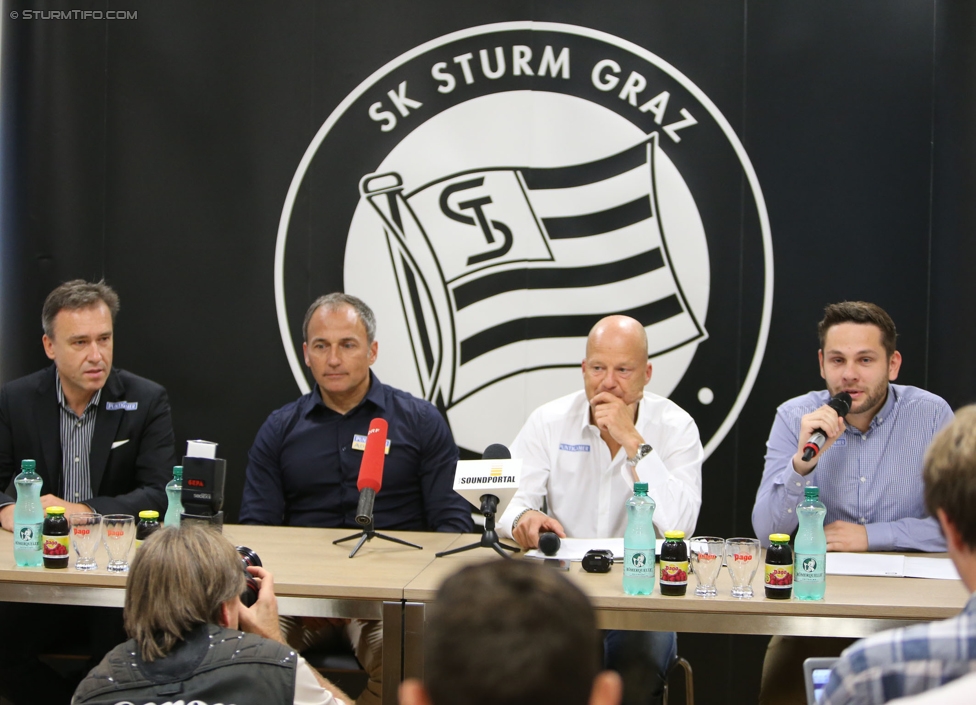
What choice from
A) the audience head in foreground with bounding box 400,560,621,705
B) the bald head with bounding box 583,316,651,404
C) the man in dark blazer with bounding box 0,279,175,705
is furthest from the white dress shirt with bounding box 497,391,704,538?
the audience head in foreground with bounding box 400,560,621,705

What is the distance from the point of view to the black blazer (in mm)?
3598

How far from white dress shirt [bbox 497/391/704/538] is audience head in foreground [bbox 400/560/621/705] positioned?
2.21 meters

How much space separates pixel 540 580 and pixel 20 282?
390cm

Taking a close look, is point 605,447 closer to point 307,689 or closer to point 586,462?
point 586,462

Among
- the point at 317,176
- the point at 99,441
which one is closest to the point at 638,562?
the point at 99,441

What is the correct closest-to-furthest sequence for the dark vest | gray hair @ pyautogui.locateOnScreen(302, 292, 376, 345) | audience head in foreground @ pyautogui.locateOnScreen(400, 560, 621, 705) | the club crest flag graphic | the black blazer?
audience head in foreground @ pyautogui.locateOnScreen(400, 560, 621, 705) < the dark vest < the black blazer < gray hair @ pyautogui.locateOnScreen(302, 292, 376, 345) < the club crest flag graphic

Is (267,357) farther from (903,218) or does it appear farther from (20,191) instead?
(903,218)

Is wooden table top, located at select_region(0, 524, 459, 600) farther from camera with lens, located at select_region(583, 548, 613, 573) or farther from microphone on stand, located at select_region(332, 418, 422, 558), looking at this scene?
camera with lens, located at select_region(583, 548, 613, 573)

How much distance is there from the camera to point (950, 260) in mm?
3912

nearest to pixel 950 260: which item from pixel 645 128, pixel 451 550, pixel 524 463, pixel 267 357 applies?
pixel 645 128

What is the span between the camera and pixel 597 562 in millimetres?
2721

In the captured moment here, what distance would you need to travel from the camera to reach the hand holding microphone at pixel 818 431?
296 cm

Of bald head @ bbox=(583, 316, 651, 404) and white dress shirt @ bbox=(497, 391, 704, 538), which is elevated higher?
bald head @ bbox=(583, 316, 651, 404)

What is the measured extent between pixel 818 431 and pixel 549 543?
0.88 metres
